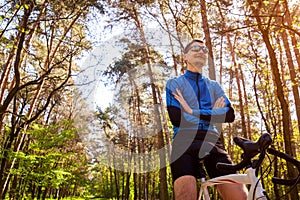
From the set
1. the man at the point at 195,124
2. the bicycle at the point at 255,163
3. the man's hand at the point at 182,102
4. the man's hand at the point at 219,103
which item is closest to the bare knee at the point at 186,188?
the man at the point at 195,124

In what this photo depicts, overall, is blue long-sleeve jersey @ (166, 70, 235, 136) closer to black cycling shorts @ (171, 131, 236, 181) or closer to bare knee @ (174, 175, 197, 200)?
black cycling shorts @ (171, 131, 236, 181)

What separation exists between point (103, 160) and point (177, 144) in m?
37.4

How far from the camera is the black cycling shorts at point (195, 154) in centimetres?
210

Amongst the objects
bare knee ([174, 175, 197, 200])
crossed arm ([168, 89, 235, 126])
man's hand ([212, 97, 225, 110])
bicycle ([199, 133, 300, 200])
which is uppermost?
man's hand ([212, 97, 225, 110])

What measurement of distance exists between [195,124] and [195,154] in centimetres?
23

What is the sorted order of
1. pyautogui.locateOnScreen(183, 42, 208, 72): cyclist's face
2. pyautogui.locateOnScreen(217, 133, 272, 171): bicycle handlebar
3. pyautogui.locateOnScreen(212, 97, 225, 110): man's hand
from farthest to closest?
pyautogui.locateOnScreen(183, 42, 208, 72): cyclist's face → pyautogui.locateOnScreen(212, 97, 225, 110): man's hand → pyautogui.locateOnScreen(217, 133, 272, 171): bicycle handlebar

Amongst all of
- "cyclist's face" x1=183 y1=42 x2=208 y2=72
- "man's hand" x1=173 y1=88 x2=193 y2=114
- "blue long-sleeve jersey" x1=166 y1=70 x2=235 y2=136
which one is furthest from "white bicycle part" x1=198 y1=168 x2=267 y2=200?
"cyclist's face" x1=183 y1=42 x2=208 y2=72

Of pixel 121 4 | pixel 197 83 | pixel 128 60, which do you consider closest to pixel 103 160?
pixel 128 60

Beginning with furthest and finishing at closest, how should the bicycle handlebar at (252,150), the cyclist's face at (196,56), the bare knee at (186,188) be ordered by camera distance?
the cyclist's face at (196,56)
the bare knee at (186,188)
the bicycle handlebar at (252,150)

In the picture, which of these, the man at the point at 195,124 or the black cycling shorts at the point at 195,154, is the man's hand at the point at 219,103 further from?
the black cycling shorts at the point at 195,154

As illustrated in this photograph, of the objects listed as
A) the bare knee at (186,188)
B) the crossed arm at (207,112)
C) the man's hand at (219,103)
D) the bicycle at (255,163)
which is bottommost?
the bare knee at (186,188)

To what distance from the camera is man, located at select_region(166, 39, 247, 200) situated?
206cm

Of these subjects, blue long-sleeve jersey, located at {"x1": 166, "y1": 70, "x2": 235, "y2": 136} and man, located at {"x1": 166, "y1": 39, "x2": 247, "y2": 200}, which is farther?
blue long-sleeve jersey, located at {"x1": 166, "y1": 70, "x2": 235, "y2": 136}

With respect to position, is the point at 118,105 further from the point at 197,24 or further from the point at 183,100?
the point at 183,100
